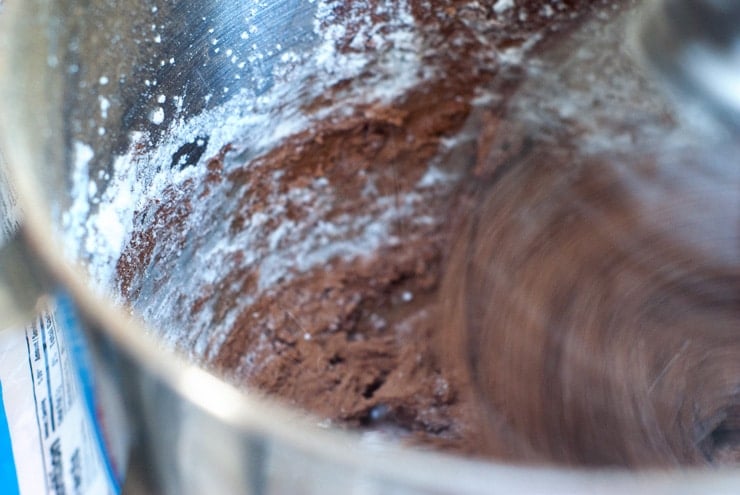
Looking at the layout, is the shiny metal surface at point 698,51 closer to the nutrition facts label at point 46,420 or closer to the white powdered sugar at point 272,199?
the white powdered sugar at point 272,199

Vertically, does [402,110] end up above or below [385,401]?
above

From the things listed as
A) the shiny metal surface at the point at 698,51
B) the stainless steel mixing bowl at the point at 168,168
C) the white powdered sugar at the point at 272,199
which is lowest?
the shiny metal surface at the point at 698,51

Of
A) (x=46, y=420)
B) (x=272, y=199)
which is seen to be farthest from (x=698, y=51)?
(x=46, y=420)

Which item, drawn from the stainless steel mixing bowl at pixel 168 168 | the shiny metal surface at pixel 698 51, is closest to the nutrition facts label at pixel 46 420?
the stainless steel mixing bowl at pixel 168 168

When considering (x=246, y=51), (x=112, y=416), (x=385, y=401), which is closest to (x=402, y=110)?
(x=246, y=51)

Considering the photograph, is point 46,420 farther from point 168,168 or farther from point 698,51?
point 698,51

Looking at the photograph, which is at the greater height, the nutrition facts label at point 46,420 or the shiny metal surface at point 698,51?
the nutrition facts label at point 46,420

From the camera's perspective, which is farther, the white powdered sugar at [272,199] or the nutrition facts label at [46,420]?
the white powdered sugar at [272,199]

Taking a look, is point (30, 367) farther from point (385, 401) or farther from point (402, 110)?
point (402, 110)
